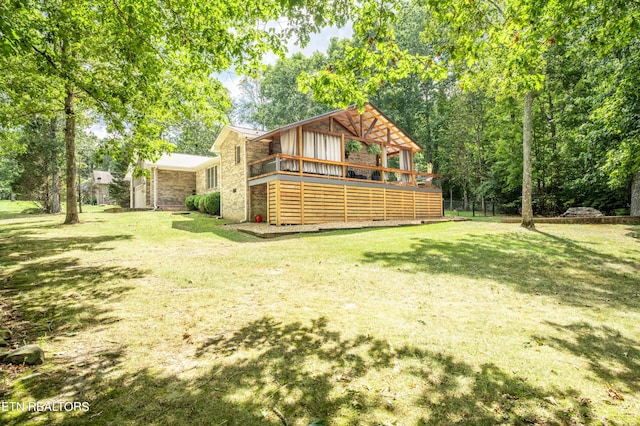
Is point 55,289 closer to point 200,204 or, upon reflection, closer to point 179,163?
point 200,204

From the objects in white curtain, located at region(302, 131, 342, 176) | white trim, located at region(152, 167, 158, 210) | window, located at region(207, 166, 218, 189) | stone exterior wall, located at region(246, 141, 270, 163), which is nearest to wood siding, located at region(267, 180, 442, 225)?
white curtain, located at region(302, 131, 342, 176)

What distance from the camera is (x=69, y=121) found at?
14.2 meters

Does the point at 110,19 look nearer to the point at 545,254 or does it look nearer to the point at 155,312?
the point at 155,312

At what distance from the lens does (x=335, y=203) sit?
49.7 ft

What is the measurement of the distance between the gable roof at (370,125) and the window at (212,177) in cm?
825

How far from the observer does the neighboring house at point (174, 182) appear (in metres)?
24.1

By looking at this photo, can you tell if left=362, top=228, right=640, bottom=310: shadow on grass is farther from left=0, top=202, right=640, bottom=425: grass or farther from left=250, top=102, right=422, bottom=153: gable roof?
left=250, top=102, right=422, bottom=153: gable roof

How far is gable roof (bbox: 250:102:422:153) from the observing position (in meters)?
16.5

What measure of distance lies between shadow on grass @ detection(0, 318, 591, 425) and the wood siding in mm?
10792

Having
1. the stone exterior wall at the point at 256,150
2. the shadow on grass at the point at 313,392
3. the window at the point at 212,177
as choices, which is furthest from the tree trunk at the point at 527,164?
the window at the point at 212,177

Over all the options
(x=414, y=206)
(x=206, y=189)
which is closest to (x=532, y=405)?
(x=414, y=206)

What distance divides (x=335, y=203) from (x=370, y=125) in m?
6.41

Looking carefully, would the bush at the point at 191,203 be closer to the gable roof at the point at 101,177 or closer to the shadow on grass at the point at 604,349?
the shadow on grass at the point at 604,349

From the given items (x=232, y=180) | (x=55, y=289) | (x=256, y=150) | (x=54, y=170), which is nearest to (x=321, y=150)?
(x=256, y=150)
